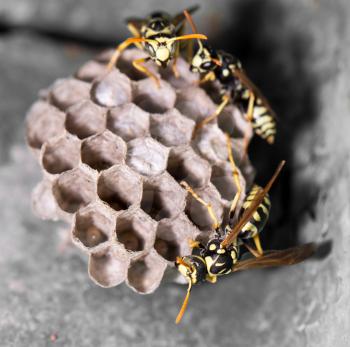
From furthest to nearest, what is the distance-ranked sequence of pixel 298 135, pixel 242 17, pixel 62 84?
pixel 242 17
pixel 298 135
pixel 62 84

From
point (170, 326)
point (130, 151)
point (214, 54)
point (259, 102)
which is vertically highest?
point (214, 54)

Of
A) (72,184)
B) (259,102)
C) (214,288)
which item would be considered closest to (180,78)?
(259,102)

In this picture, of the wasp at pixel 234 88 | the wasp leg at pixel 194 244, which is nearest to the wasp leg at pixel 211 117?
the wasp at pixel 234 88

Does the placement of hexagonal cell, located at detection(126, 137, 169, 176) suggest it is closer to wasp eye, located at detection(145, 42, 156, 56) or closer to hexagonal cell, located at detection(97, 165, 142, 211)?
hexagonal cell, located at detection(97, 165, 142, 211)

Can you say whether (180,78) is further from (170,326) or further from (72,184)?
(170,326)

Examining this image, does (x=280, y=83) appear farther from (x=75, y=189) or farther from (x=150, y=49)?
(x=75, y=189)

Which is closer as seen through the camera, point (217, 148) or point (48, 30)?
point (217, 148)
